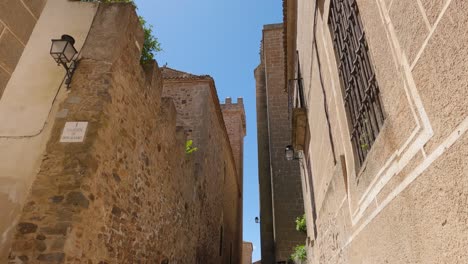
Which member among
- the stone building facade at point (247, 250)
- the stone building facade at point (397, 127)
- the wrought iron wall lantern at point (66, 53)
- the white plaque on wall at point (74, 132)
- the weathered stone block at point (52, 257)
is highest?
the stone building facade at point (247, 250)

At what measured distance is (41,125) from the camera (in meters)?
4.12

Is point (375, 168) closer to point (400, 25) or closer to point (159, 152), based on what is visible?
point (400, 25)

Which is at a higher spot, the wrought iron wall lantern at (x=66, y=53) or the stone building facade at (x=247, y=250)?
the stone building facade at (x=247, y=250)

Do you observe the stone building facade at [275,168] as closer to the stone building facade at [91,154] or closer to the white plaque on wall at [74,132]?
the stone building facade at [91,154]

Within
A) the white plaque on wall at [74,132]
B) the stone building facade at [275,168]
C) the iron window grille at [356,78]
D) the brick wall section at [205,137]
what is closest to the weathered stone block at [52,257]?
the white plaque on wall at [74,132]

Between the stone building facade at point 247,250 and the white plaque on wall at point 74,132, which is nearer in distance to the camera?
the white plaque on wall at point 74,132

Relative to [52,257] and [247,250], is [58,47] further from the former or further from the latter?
[247,250]

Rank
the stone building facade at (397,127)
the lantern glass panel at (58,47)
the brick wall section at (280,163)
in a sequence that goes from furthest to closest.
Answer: the brick wall section at (280,163), the lantern glass panel at (58,47), the stone building facade at (397,127)

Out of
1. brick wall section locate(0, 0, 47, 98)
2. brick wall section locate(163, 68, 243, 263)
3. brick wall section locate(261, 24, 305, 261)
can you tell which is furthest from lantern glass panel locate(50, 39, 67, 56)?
brick wall section locate(261, 24, 305, 261)

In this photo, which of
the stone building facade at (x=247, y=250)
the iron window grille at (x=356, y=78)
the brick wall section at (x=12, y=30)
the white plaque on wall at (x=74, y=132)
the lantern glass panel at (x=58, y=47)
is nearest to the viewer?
the brick wall section at (x=12, y=30)

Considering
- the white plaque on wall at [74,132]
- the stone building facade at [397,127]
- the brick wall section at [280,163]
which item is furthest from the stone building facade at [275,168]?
the white plaque on wall at [74,132]

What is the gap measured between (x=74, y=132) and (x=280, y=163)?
8401 mm

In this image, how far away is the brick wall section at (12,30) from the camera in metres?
2.28

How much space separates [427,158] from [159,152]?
486 centimetres
